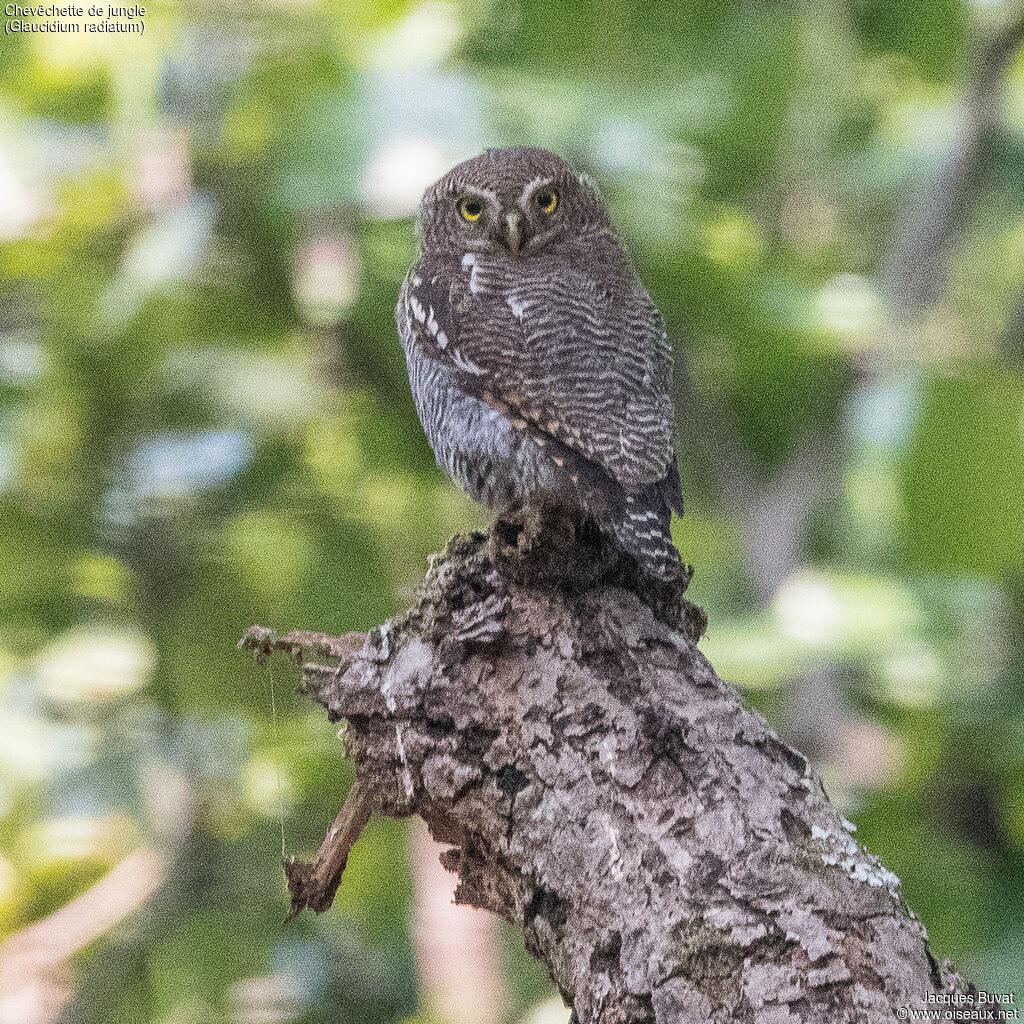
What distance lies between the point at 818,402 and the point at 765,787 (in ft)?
7.11

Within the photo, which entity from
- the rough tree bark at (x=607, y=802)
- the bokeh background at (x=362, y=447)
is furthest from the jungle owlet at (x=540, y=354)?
the bokeh background at (x=362, y=447)

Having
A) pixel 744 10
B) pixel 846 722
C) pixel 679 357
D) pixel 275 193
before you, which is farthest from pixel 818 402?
pixel 275 193

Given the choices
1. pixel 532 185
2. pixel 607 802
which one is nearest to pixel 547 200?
pixel 532 185

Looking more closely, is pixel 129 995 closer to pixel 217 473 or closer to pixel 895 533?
pixel 217 473

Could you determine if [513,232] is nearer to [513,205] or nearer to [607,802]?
[513,205]

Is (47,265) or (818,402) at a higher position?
(47,265)

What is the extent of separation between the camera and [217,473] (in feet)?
8.91

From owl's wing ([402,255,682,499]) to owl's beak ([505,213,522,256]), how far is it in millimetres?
102

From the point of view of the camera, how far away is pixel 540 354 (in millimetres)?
1686

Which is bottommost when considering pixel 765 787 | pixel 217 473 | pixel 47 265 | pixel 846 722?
pixel 765 787

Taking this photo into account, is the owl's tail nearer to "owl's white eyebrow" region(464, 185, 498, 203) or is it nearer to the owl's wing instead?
the owl's wing

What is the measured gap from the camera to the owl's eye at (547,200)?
2070mm

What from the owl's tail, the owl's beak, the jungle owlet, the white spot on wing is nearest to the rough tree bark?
the owl's tail

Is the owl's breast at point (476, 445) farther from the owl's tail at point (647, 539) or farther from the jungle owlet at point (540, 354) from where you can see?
the owl's tail at point (647, 539)
